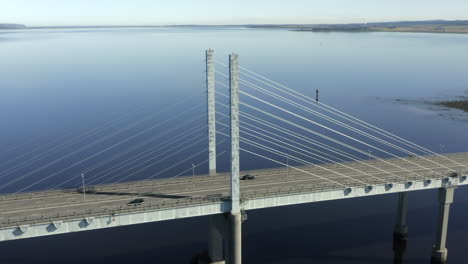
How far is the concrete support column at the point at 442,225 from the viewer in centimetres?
4612

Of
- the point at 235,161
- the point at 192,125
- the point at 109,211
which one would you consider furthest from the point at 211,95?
the point at 192,125

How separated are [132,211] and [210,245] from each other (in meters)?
11.9

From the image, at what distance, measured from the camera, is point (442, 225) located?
1832 inches

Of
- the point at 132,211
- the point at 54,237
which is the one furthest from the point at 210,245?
the point at 54,237

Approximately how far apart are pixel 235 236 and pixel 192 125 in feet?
183

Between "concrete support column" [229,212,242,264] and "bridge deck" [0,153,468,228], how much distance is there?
227 centimetres

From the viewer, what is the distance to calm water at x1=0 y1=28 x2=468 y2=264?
4947cm

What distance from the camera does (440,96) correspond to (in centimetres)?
13650

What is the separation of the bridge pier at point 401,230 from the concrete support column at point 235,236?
20.3 metres

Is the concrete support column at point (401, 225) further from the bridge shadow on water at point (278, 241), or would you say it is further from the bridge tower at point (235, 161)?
the bridge tower at point (235, 161)

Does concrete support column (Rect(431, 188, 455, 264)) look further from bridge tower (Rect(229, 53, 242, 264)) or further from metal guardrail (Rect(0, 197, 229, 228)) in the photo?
metal guardrail (Rect(0, 197, 229, 228))

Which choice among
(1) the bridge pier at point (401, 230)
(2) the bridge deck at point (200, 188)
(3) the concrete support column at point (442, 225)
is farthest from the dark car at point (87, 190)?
(3) the concrete support column at point (442, 225)

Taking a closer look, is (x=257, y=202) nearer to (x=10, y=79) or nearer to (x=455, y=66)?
(x=10, y=79)

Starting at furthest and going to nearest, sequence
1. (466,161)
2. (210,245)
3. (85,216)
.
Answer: (466,161) < (210,245) < (85,216)
